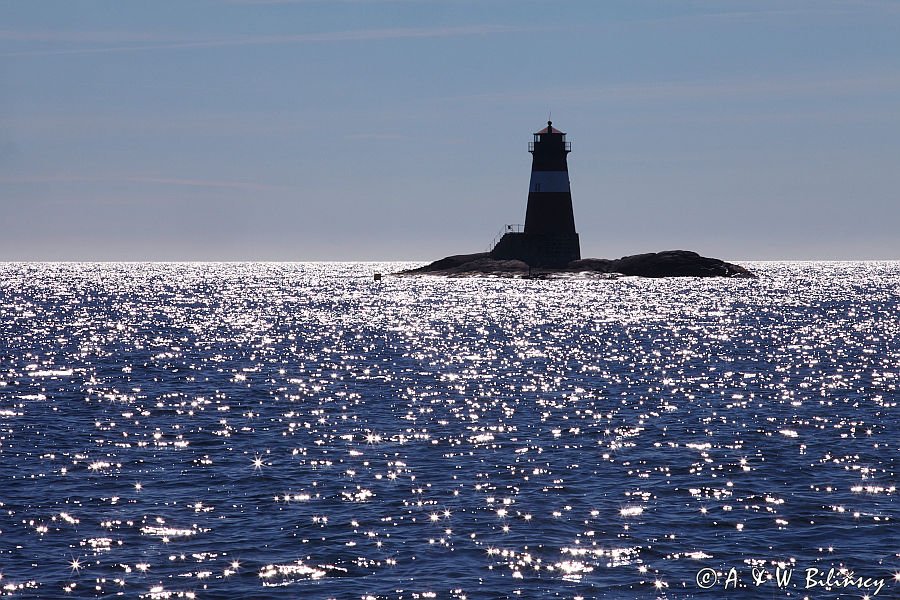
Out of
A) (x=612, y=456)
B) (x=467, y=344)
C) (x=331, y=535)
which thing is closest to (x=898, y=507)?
(x=612, y=456)

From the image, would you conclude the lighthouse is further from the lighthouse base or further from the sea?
the sea

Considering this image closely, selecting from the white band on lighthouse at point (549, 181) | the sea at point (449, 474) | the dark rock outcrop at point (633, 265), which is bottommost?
the sea at point (449, 474)

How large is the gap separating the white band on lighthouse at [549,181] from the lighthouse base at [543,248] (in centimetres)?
601

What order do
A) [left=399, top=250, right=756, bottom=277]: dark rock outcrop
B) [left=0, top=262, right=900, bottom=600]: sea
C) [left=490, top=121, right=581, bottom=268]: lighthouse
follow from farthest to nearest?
[left=399, top=250, right=756, bottom=277]: dark rock outcrop → [left=490, top=121, right=581, bottom=268]: lighthouse → [left=0, top=262, right=900, bottom=600]: sea

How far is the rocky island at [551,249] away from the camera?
113 m

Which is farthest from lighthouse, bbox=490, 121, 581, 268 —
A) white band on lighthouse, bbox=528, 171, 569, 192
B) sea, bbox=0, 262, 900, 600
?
sea, bbox=0, 262, 900, 600

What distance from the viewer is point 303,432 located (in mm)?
29859

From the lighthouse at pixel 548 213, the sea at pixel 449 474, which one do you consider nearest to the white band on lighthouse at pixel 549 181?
the lighthouse at pixel 548 213

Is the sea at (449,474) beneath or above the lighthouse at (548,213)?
beneath

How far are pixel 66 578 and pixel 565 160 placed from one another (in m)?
99.9

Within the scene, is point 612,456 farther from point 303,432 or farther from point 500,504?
point 303,432

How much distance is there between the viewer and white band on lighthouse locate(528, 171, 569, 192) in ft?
370

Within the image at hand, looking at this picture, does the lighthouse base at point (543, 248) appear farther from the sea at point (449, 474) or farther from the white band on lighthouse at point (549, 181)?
the sea at point (449, 474)

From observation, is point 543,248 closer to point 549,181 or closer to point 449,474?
point 549,181
